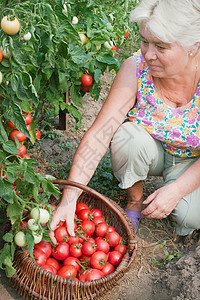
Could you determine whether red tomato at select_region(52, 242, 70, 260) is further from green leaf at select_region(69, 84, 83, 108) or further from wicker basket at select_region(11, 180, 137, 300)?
green leaf at select_region(69, 84, 83, 108)

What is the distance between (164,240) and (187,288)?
1.51 ft

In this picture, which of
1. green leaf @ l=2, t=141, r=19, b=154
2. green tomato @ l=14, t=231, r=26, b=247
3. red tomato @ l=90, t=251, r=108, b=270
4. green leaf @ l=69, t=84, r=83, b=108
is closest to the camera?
green leaf @ l=2, t=141, r=19, b=154

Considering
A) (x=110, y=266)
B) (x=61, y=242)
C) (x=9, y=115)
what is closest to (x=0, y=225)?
(x=61, y=242)

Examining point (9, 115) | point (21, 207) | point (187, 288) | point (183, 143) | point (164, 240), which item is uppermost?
point (9, 115)

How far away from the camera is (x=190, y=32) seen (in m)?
1.53

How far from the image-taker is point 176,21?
152cm

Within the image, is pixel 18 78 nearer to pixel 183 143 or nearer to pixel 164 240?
pixel 183 143

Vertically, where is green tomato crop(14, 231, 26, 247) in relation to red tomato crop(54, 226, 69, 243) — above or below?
above

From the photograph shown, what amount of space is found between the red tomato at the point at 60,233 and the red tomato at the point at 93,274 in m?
→ 0.20

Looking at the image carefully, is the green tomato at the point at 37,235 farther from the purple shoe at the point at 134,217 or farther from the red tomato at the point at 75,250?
the purple shoe at the point at 134,217

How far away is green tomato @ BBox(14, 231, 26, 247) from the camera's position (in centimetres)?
148

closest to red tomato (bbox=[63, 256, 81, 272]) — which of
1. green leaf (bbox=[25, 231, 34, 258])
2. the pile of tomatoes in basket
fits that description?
the pile of tomatoes in basket

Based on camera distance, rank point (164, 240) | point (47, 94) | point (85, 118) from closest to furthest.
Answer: point (47, 94) → point (164, 240) → point (85, 118)

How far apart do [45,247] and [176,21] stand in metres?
1.06
